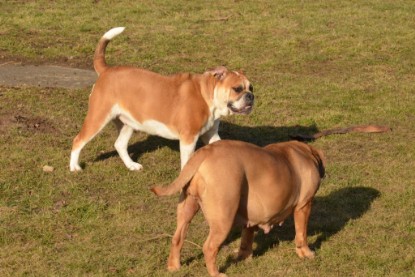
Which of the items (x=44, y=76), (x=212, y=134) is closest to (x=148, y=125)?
(x=212, y=134)

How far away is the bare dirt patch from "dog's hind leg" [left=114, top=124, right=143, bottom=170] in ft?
11.1

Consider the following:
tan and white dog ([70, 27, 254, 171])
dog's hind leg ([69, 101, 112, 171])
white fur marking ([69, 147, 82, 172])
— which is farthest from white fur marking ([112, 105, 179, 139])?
white fur marking ([69, 147, 82, 172])

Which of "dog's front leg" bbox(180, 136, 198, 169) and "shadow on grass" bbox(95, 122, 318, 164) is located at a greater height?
"dog's front leg" bbox(180, 136, 198, 169)

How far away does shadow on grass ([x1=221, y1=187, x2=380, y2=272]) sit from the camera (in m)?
7.86

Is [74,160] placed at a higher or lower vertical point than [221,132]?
higher

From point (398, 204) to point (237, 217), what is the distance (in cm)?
266

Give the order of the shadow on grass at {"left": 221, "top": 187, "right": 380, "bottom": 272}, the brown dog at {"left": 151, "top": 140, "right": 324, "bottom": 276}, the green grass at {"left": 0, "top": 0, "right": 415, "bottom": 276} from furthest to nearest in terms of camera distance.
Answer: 1. the shadow on grass at {"left": 221, "top": 187, "right": 380, "bottom": 272}
2. the green grass at {"left": 0, "top": 0, "right": 415, "bottom": 276}
3. the brown dog at {"left": 151, "top": 140, "right": 324, "bottom": 276}

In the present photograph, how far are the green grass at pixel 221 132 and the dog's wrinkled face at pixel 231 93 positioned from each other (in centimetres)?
101

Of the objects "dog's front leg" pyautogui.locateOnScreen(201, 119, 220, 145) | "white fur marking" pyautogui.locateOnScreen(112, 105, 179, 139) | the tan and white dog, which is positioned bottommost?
"dog's front leg" pyautogui.locateOnScreen(201, 119, 220, 145)

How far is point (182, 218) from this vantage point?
6.83 metres

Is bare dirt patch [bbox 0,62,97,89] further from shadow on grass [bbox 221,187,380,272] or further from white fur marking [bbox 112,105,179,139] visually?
shadow on grass [bbox 221,187,380,272]

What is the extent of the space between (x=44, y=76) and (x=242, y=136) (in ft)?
13.6

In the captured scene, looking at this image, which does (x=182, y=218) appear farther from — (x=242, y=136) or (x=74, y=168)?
(x=242, y=136)

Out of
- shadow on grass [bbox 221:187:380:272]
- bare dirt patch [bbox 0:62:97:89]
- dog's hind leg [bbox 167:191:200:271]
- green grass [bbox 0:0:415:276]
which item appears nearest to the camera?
dog's hind leg [bbox 167:191:200:271]
